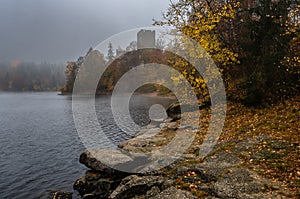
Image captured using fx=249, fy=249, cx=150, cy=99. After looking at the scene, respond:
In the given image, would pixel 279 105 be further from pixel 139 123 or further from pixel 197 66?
pixel 139 123

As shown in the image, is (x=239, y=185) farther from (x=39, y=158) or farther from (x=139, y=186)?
(x=39, y=158)

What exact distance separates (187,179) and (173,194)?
1.23 m

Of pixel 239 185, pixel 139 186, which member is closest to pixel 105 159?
pixel 139 186

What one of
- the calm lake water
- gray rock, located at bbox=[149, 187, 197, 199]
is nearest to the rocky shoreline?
gray rock, located at bbox=[149, 187, 197, 199]

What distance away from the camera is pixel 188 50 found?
22.0 meters

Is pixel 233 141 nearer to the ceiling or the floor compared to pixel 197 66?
nearer to the floor

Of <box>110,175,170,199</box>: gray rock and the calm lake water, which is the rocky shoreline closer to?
<box>110,175,170,199</box>: gray rock

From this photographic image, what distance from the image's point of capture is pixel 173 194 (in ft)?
31.9

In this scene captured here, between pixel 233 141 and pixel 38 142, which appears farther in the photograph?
pixel 38 142

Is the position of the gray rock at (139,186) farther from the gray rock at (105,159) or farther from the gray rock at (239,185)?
the gray rock at (105,159)

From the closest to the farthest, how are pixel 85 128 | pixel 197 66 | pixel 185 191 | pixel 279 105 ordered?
pixel 185 191 < pixel 279 105 < pixel 197 66 < pixel 85 128

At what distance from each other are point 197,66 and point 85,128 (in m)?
18.2

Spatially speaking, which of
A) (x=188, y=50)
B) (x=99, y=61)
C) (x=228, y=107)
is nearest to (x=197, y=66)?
(x=188, y=50)

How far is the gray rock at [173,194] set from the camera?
943 cm
